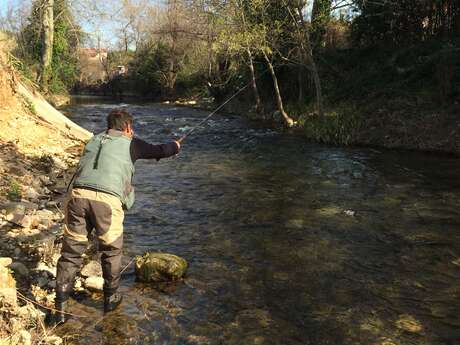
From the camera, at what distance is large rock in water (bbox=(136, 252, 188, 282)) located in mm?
6094

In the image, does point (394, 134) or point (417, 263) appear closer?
point (417, 263)

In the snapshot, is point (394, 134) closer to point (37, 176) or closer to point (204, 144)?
point (204, 144)

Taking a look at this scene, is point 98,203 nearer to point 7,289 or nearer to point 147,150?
point 147,150

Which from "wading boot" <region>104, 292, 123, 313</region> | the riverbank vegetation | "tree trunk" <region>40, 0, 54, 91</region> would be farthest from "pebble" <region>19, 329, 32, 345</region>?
"tree trunk" <region>40, 0, 54, 91</region>

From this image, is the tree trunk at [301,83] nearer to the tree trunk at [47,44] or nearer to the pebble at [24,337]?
the tree trunk at [47,44]

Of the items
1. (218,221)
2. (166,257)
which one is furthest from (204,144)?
(166,257)

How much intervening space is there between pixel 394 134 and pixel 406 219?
944 centimetres

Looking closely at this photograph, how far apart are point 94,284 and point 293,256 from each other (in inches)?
120

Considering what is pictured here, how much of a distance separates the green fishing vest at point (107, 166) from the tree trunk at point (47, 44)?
32.4m

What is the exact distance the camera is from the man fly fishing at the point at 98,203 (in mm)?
4832

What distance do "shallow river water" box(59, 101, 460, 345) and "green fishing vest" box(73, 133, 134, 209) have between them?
5.10ft

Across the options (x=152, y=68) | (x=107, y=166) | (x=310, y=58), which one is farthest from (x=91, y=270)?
(x=152, y=68)

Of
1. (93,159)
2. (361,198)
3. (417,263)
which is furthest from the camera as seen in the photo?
(361,198)

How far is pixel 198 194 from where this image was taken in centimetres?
1062
